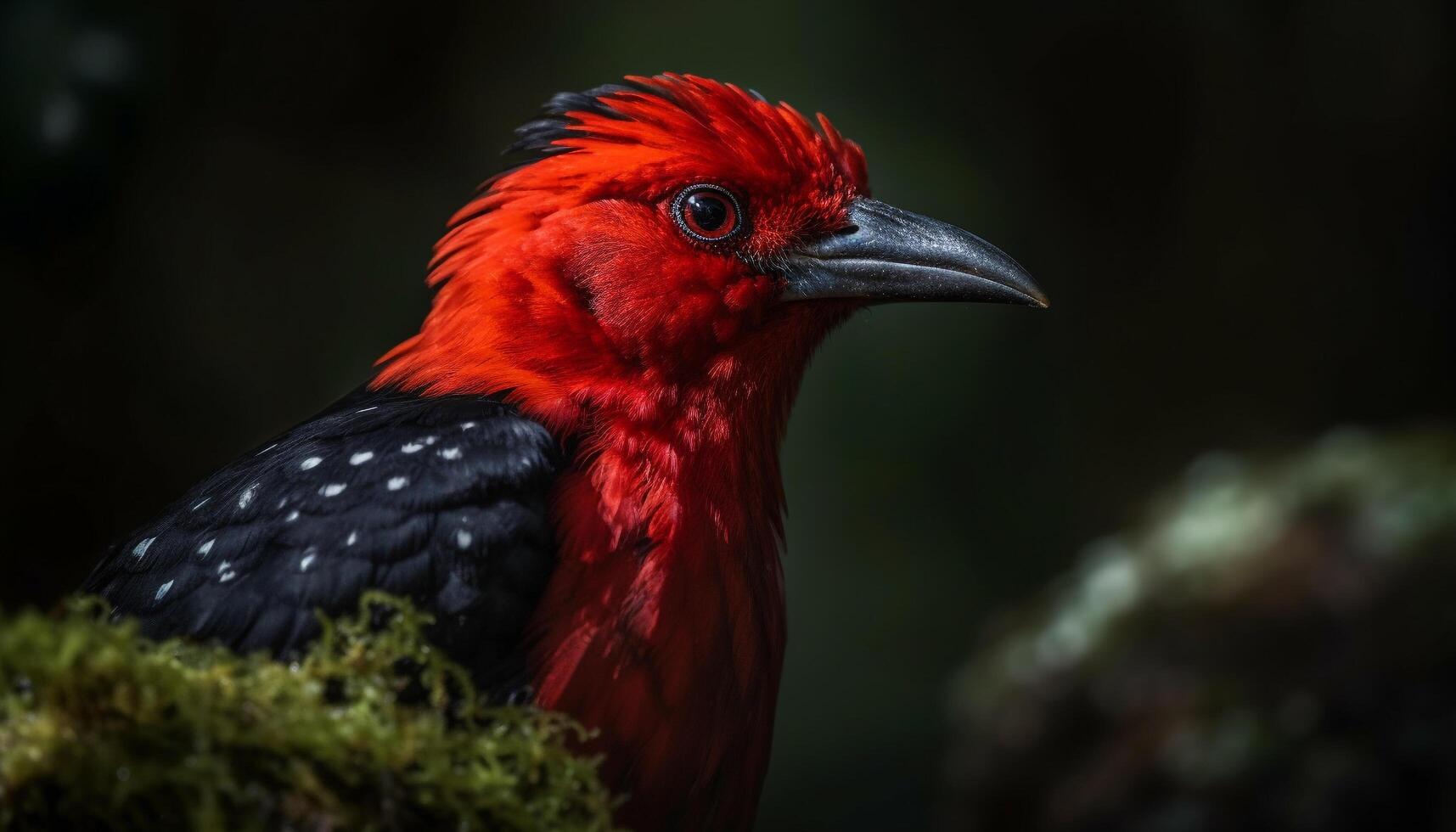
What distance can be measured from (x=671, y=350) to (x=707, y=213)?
1.15 feet

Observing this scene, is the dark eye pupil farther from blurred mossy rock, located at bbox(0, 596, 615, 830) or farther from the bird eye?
blurred mossy rock, located at bbox(0, 596, 615, 830)

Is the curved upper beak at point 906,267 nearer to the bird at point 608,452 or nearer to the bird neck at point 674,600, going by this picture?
the bird at point 608,452

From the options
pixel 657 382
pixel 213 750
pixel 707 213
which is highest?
pixel 707 213

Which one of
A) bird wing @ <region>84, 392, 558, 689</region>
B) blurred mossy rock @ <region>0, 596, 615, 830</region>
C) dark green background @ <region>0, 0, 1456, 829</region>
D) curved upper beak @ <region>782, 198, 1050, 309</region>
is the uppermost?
dark green background @ <region>0, 0, 1456, 829</region>

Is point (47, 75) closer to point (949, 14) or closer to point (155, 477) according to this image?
point (155, 477)

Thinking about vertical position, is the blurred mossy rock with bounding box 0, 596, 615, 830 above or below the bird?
below

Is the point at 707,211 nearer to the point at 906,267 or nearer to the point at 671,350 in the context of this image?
the point at 671,350

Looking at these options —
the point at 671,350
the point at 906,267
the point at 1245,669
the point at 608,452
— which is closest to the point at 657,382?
the point at 671,350

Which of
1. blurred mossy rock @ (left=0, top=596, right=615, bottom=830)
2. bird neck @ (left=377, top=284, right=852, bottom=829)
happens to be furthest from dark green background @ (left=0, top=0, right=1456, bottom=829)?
blurred mossy rock @ (left=0, top=596, right=615, bottom=830)

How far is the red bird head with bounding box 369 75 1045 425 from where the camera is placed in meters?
2.65

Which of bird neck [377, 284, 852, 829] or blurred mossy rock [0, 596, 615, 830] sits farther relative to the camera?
bird neck [377, 284, 852, 829]

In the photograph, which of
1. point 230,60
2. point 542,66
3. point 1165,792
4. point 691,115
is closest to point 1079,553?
point 1165,792

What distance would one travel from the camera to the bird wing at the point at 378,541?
208 cm

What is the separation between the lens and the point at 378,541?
2107 millimetres
